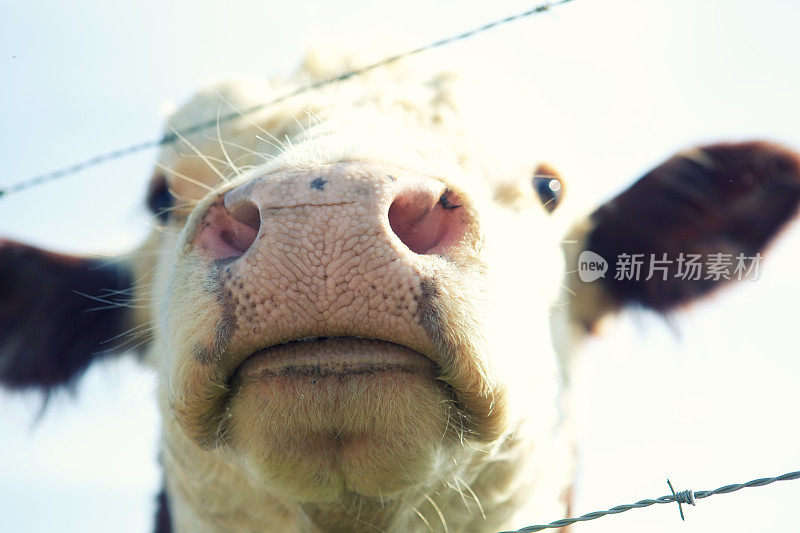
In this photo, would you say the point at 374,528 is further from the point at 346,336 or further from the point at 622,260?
the point at 622,260

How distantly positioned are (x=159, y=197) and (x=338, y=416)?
1733 millimetres

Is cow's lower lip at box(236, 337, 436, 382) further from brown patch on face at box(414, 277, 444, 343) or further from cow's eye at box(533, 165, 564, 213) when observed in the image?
cow's eye at box(533, 165, 564, 213)

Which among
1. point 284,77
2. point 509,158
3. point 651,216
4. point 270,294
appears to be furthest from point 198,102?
point 651,216

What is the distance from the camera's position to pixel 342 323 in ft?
4.95

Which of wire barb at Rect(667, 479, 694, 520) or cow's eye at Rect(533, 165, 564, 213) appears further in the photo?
cow's eye at Rect(533, 165, 564, 213)

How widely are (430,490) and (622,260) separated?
4.82 feet

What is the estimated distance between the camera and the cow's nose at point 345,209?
1535 millimetres

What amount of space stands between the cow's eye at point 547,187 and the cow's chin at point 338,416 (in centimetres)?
125

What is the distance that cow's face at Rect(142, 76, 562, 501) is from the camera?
1521 mm

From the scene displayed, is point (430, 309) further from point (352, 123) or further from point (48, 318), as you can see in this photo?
point (48, 318)

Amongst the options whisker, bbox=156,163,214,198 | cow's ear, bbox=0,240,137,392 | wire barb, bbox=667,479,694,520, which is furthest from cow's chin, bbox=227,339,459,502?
cow's ear, bbox=0,240,137,392

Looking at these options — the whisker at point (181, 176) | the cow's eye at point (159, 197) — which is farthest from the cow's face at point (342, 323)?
the cow's eye at point (159, 197)

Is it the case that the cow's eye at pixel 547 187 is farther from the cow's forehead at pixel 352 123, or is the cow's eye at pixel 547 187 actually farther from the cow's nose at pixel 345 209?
the cow's nose at pixel 345 209

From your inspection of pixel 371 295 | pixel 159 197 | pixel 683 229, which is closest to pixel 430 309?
pixel 371 295
